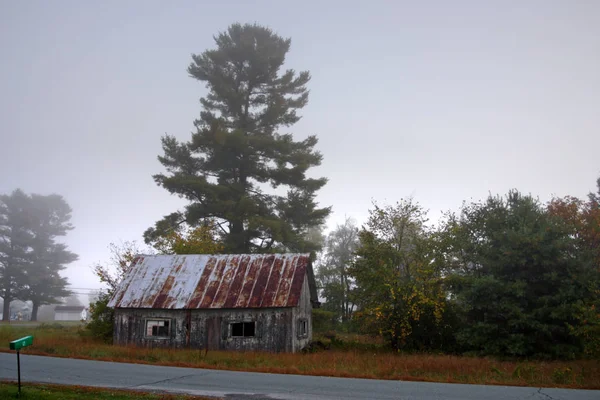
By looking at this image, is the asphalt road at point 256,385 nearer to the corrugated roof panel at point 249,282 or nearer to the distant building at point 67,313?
the corrugated roof panel at point 249,282

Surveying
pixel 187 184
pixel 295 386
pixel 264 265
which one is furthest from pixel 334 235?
pixel 295 386

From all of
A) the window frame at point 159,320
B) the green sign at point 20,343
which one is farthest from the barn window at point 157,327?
the green sign at point 20,343

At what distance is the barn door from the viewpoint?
24.5m

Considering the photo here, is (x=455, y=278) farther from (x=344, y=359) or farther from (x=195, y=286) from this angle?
(x=195, y=286)

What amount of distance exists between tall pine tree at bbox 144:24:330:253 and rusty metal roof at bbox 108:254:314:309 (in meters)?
11.0

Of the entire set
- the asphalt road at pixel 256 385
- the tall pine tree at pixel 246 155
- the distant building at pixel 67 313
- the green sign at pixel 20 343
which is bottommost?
the distant building at pixel 67 313

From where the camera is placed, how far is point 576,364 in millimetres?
20062

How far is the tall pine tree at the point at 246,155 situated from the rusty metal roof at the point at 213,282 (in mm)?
11026

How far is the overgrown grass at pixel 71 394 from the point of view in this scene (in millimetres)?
10820

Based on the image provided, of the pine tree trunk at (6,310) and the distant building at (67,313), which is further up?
the pine tree trunk at (6,310)

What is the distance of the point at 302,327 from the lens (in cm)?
2681

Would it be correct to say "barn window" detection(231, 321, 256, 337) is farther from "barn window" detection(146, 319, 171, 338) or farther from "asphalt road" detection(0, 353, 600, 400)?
"asphalt road" detection(0, 353, 600, 400)

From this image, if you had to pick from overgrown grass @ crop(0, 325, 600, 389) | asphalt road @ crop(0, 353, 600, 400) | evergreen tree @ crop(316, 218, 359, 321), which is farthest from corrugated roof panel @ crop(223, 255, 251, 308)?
evergreen tree @ crop(316, 218, 359, 321)

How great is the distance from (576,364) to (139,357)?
18509 millimetres
